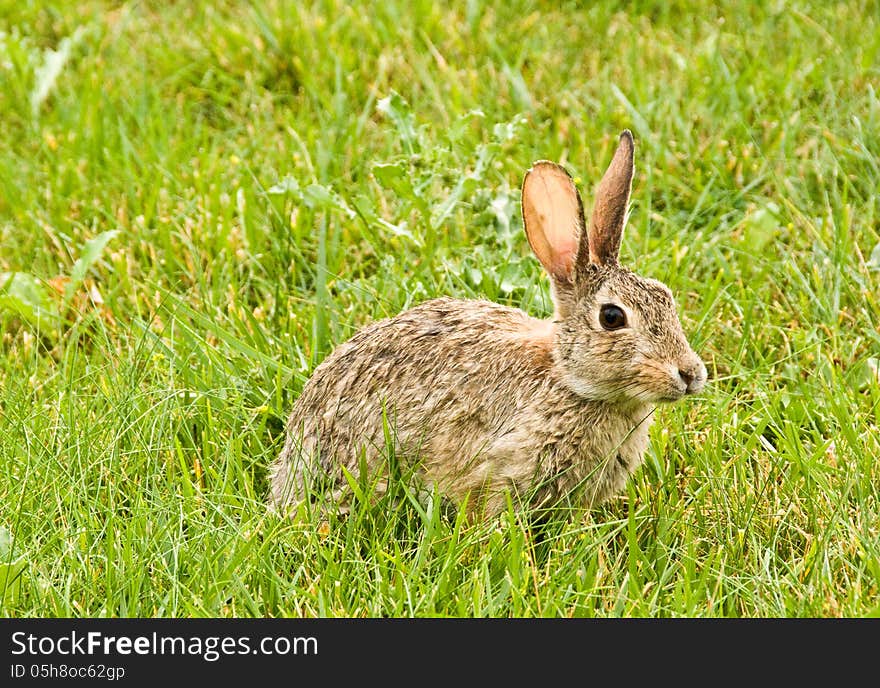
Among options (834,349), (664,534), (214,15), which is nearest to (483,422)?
(664,534)

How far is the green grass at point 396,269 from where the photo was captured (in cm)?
371

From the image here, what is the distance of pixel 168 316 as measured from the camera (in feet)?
16.2

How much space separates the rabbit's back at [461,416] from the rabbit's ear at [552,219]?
0.83 ft

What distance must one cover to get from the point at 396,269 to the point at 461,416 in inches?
49.8

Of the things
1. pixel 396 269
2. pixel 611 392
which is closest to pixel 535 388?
pixel 611 392

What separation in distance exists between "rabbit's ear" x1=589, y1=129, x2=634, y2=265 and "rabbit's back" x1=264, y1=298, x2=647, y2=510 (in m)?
0.33

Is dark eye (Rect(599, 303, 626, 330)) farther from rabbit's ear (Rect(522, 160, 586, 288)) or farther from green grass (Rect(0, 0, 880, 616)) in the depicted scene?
green grass (Rect(0, 0, 880, 616))

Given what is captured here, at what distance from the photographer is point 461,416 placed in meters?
4.11

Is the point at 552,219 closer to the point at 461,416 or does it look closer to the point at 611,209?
the point at 611,209

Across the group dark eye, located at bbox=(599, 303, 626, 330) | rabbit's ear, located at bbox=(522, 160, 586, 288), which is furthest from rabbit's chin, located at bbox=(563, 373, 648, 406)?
rabbit's ear, located at bbox=(522, 160, 586, 288)

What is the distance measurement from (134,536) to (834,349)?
2550 mm

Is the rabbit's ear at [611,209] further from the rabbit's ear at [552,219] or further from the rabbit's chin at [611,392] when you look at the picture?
the rabbit's chin at [611,392]

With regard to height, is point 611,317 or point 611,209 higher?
point 611,209
